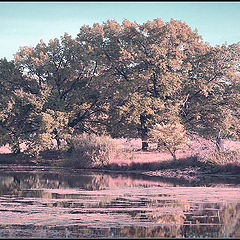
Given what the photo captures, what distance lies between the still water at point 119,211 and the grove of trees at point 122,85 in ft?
70.7

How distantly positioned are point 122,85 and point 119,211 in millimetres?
33184

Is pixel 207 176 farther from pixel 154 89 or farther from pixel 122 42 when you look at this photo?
pixel 122 42

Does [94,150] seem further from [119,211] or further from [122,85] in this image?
[119,211]

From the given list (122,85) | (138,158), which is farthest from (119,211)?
(122,85)

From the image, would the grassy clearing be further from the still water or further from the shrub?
the still water

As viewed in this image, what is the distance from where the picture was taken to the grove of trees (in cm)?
5003

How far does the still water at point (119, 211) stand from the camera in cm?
1447

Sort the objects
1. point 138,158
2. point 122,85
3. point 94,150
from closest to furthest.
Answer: point 138,158
point 94,150
point 122,85

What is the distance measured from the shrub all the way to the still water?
1540 centimetres

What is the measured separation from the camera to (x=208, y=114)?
51.3 metres

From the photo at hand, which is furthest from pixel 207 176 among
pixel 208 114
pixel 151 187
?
pixel 208 114

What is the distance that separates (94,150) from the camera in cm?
4572

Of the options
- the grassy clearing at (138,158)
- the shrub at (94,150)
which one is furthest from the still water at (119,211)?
the shrub at (94,150)

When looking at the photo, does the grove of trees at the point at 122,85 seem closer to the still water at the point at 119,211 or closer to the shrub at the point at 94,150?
the shrub at the point at 94,150
